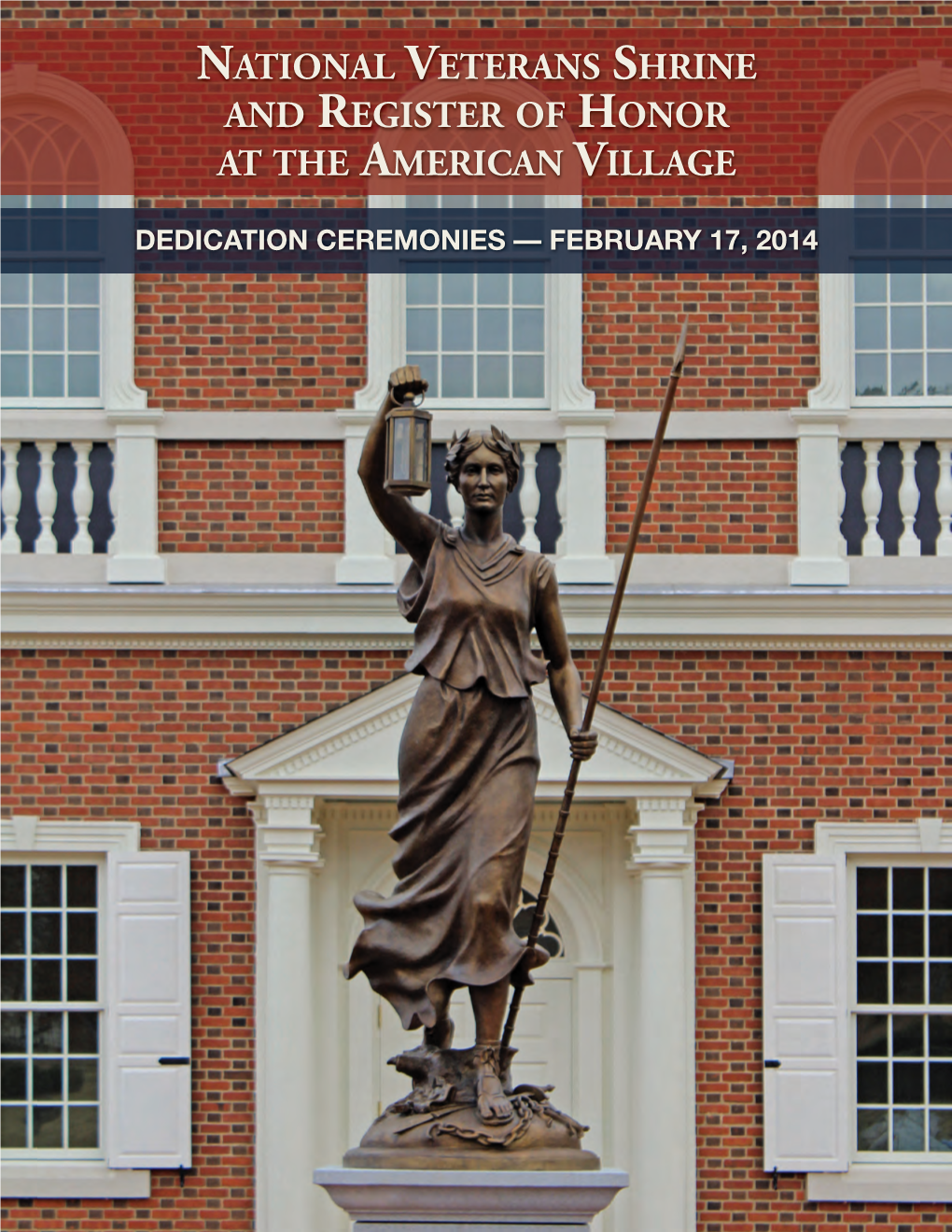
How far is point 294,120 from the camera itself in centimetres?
1421

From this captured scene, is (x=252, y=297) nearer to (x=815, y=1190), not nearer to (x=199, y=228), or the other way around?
(x=199, y=228)

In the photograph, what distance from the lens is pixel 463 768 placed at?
6906mm

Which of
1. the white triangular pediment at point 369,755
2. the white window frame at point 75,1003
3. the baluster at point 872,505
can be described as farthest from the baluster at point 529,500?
→ the white window frame at point 75,1003

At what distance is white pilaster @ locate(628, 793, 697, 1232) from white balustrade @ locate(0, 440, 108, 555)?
377 cm

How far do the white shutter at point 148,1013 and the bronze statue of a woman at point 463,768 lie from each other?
21.7 feet

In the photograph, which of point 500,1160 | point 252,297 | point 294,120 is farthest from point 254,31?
point 500,1160

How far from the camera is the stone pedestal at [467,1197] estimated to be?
6.51 metres

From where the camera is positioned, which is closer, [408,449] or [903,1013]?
[408,449]

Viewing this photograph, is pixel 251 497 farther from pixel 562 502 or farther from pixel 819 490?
pixel 819 490

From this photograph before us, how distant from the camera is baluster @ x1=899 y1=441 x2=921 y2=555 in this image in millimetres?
13742

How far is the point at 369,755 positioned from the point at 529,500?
186cm

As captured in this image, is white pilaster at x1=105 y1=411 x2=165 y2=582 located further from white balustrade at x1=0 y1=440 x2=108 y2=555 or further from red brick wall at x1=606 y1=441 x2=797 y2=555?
red brick wall at x1=606 y1=441 x2=797 y2=555

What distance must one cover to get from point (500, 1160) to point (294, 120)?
29.6ft

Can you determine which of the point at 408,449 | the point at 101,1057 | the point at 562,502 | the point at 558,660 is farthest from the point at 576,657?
the point at 408,449
